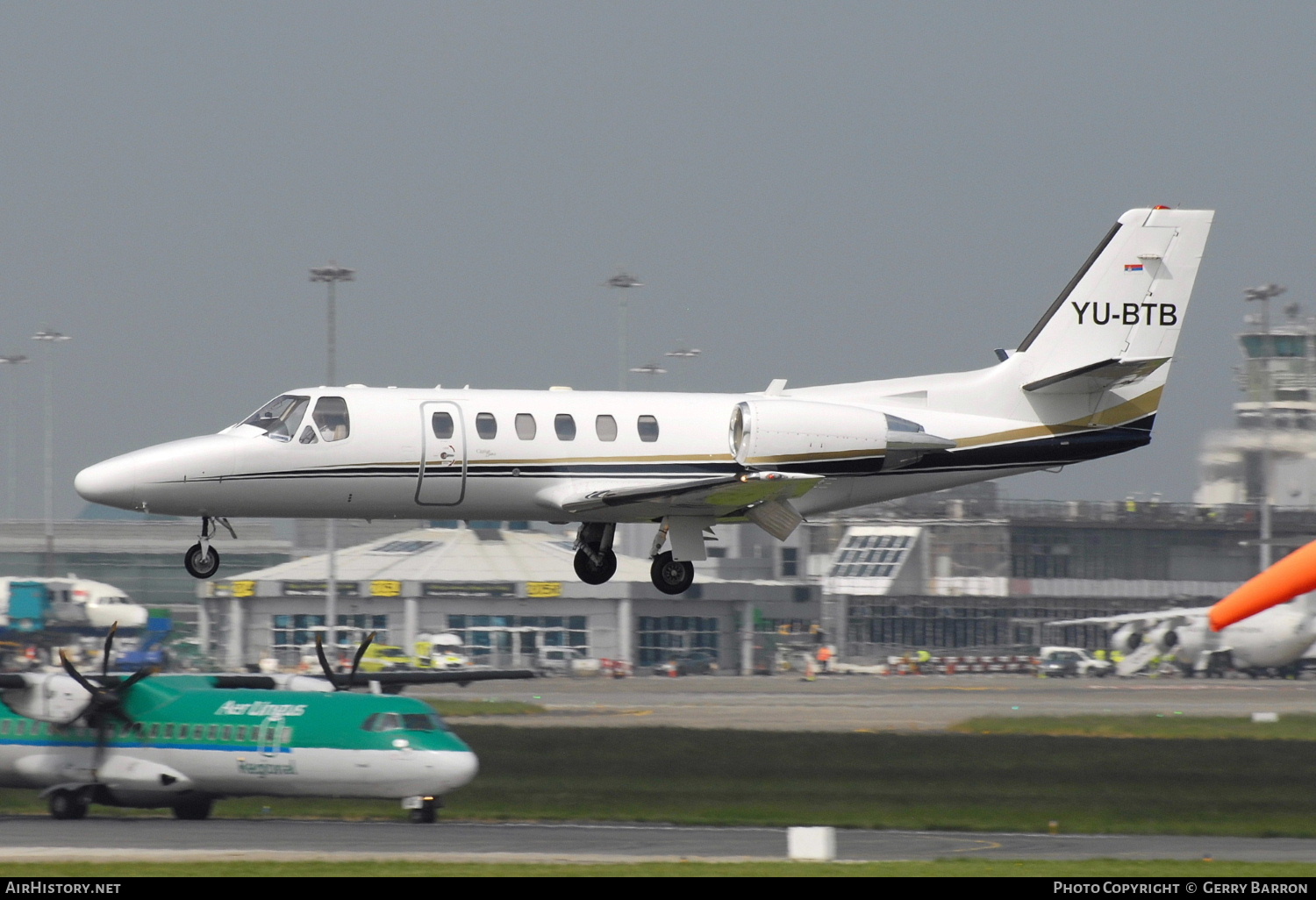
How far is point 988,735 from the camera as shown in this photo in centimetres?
4081

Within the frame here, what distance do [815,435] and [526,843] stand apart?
909 cm

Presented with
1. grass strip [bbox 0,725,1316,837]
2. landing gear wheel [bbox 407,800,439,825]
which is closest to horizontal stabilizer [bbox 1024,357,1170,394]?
grass strip [bbox 0,725,1316,837]

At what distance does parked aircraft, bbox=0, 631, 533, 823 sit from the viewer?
31.1m

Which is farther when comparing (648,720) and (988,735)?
(648,720)

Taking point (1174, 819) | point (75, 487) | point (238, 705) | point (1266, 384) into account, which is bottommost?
point (1174, 819)

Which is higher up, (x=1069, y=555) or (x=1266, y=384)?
(x=1266, y=384)

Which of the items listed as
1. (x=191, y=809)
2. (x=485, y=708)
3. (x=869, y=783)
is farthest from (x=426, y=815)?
(x=485, y=708)

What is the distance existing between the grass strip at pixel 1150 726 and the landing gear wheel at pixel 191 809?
63.5 ft

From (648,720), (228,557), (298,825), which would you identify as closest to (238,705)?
(298,825)

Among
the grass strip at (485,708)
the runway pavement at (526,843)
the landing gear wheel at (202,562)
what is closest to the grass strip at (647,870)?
the runway pavement at (526,843)

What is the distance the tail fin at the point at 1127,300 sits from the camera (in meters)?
27.9

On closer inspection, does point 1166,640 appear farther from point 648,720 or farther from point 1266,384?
point 1266,384

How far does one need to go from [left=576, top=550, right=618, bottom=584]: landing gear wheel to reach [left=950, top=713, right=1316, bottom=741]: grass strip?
59.5 ft

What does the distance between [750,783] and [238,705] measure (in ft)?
35.7
